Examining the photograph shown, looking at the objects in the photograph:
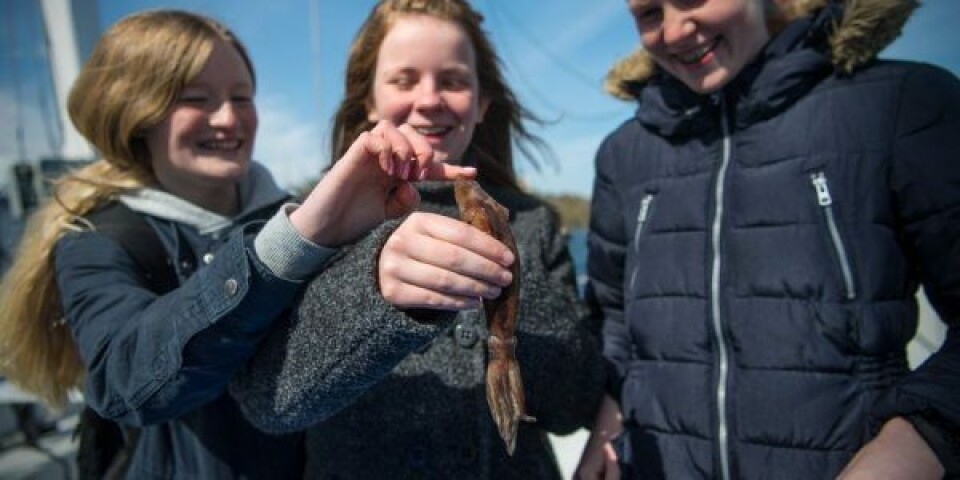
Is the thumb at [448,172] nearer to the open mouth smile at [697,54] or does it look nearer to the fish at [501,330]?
the fish at [501,330]

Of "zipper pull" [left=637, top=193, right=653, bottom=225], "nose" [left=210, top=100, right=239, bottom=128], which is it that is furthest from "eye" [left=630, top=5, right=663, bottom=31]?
"nose" [left=210, top=100, right=239, bottom=128]

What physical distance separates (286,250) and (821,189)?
1625 mm

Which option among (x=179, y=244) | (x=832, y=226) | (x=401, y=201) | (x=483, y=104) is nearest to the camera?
(x=401, y=201)

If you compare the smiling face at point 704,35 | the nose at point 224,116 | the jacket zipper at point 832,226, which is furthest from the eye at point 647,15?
the nose at point 224,116

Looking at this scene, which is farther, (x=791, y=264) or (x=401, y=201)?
(x=791, y=264)

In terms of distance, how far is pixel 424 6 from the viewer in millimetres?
2133

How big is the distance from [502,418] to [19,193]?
756 cm

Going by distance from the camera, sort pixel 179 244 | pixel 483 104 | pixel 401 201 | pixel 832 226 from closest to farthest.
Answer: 1. pixel 401 201
2. pixel 832 226
3. pixel 179 244
4. pixel 483 104

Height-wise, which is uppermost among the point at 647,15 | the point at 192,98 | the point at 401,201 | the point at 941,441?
the point at 647,15

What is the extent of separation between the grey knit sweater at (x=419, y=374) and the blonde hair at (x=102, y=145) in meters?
1.02

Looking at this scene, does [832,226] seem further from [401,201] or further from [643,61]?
[401,201]

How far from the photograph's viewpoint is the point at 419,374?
1.87m

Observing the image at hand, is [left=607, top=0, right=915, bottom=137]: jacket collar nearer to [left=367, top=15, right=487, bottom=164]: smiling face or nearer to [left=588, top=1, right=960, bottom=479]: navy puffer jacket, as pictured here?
[left=588, top=1, right=960, bottom=479]: navy puffer jacket

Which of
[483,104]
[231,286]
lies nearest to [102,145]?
[231,286]
